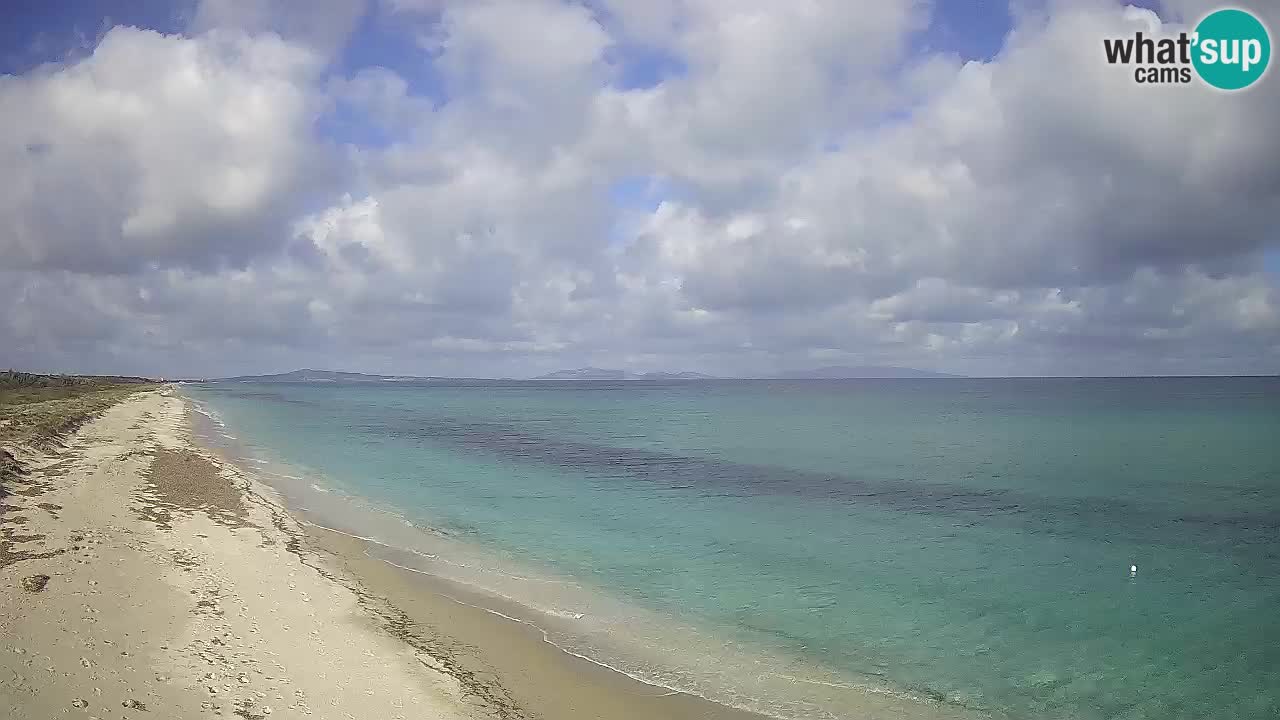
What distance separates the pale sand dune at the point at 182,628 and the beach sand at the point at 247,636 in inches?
1.4

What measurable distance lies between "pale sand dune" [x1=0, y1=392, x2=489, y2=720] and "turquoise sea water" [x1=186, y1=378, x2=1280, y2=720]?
3691mm

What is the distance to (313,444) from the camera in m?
51.9

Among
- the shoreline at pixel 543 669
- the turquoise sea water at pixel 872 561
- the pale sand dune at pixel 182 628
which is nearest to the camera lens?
the pale sand dune at pixel 182 628

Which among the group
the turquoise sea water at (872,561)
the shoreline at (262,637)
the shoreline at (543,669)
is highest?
the shoreline at (262,637)

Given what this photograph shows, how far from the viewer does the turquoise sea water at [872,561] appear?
12625mm

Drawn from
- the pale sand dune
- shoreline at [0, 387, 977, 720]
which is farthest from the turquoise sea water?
the pale sand dune

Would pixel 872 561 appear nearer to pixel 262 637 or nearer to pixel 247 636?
pixel 262 637

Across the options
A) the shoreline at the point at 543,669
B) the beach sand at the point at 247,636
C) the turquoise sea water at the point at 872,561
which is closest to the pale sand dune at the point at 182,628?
the beach sand at the point at 247,636

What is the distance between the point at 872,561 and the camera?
67.4ft

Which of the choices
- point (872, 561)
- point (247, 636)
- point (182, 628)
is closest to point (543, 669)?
point (247, 636)

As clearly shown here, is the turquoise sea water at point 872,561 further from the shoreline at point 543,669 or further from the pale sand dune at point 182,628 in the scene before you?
the pale sand dune at point 182,628

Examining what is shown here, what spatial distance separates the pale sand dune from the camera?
935 centimetres

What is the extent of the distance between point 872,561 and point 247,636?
1687 centimetres

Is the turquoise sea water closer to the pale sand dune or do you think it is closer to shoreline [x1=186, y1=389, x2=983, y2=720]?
shoreline [x1=186, y1=389, x2=983, y2=720]
